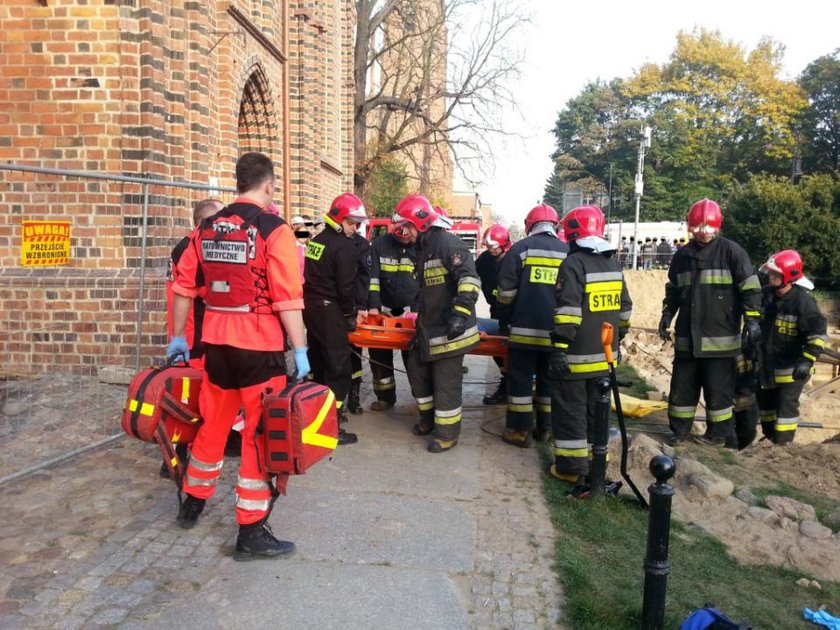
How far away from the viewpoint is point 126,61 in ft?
23.7

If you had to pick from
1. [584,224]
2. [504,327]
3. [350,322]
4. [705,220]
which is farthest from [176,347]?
[705,220]

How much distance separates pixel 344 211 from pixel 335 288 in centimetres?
67

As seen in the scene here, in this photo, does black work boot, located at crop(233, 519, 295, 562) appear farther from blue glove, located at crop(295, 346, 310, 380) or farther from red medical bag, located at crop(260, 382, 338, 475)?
blue glove, located at crop(295, 346, 310, 380)

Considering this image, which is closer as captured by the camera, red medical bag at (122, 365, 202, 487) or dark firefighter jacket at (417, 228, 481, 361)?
red medical bag at (122, 365, 202, 487)

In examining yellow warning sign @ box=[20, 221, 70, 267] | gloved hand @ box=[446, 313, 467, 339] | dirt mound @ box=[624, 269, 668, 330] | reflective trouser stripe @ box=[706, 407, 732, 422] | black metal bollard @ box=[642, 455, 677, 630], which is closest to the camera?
black metal bollard @ box=[642, 455, 677, 630]

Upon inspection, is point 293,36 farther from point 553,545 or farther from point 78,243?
point 553,545

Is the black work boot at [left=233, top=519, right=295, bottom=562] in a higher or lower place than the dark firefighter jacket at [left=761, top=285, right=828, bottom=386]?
lower

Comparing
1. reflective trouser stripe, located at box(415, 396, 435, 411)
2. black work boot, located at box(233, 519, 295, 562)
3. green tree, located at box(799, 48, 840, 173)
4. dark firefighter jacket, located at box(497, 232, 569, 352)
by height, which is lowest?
black work boot, located at box(233, 519, 295, 562)

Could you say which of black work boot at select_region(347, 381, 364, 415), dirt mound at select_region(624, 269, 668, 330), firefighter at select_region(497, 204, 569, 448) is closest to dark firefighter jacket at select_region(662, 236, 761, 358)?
firefighter at select_region(497, 204, 569, 448)

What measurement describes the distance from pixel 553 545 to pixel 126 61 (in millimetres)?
6286

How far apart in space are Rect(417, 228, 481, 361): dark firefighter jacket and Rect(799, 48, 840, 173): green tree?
4464cm

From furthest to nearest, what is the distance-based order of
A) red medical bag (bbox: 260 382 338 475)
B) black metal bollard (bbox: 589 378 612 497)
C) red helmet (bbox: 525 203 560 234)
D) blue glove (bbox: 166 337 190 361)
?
red helmet (bbox: 525 203 560 234) < black metal bollard (bbox: 589 378 612 497) < blue glove (bbox: 166 337 190 361) < red medical bag (bbox: 260 382 338 475)

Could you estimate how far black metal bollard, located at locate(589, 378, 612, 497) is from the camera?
4.91 metres

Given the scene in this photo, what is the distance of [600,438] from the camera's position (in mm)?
4930
